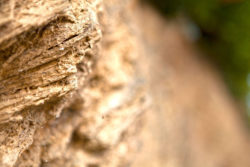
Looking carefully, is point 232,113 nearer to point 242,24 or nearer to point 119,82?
point 242,24

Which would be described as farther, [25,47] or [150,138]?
[150,138]

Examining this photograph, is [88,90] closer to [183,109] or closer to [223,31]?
[183,109]

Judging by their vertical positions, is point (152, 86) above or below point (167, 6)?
below

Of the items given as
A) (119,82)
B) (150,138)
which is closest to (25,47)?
(119,82)

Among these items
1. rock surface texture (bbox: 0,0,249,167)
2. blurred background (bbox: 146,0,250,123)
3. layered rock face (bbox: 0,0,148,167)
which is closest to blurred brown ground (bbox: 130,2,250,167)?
rock surface texture (bbox: 0,0,249,167)

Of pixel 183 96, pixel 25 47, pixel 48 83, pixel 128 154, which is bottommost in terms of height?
pixel 183 96

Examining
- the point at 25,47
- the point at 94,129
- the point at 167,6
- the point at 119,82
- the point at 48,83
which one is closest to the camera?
the point at 25,47

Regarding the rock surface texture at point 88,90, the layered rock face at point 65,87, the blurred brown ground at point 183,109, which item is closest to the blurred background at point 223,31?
the blurred brown ground at point 183,109

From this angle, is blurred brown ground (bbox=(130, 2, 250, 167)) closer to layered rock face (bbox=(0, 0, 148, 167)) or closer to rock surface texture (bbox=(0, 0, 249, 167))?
rock surface texture (bbox=(0, 0, 249, 167))
